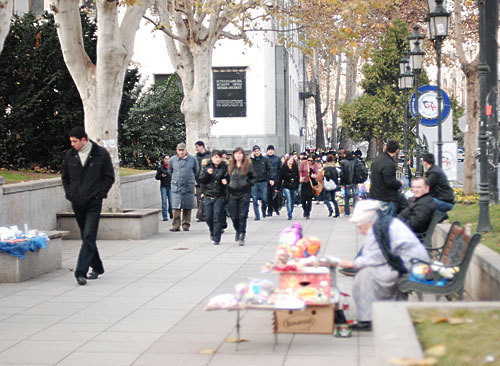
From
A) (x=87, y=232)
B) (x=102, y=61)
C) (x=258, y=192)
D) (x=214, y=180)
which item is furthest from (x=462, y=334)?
(x=258, y=192)

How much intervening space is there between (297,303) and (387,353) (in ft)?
8.02

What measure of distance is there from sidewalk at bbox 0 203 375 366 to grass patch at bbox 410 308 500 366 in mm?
1012

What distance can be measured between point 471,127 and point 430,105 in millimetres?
2889

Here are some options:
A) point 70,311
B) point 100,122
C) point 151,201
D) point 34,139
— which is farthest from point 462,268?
point 151,201

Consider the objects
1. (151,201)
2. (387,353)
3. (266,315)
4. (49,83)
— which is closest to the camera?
(387,353)

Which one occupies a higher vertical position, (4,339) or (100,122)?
(100,122)

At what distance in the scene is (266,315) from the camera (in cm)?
859

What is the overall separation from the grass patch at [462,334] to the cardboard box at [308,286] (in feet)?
4.60

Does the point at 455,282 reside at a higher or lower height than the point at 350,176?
lower

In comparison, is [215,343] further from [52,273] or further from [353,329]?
[52,273]

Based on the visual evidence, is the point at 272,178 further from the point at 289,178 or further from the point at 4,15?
the point at 4,15

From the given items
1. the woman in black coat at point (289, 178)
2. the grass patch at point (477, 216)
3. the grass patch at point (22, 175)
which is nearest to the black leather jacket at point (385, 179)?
the grass patch at point (477, 216)

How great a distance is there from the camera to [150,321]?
8352 mm

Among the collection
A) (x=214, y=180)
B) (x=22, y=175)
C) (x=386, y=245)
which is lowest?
(x=386, y=245)
